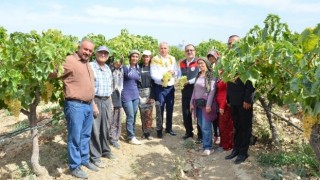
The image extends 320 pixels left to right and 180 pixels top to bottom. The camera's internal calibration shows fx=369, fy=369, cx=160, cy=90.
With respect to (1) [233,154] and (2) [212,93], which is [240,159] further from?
(2) [212,93]

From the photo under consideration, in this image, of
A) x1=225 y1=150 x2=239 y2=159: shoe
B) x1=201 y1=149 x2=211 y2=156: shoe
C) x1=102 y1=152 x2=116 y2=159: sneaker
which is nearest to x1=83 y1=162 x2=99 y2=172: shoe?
x1=102 y1=152 x2=116 y2=159: sneaker

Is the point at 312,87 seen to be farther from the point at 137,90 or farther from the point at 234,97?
the point at 137,90

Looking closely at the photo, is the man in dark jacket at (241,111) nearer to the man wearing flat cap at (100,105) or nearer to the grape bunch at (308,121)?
the grape bunch at (308,121)

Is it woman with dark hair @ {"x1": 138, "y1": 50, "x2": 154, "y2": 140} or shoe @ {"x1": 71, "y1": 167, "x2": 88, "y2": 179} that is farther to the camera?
woman with dark hair @ {"x1": 138, "y1": 50, "x2": 154, "y2": 140}

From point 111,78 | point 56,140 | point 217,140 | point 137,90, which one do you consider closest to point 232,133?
point 217,140

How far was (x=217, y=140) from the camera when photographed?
7.19 metres

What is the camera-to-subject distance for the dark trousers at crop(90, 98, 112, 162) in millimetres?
6020

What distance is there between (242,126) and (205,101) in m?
0.88

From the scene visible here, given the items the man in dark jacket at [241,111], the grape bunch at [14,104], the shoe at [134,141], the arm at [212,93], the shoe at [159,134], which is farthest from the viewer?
the shoe at [159,134]

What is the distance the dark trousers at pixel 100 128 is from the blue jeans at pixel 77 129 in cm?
31

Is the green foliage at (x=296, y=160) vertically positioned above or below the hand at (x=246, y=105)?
below

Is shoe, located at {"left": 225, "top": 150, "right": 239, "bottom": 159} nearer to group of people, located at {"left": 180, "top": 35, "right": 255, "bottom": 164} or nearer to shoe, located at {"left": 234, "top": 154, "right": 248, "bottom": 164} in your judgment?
group of people, located at {"left": 180, "top": 35, "right": 255, "bottom": 164}

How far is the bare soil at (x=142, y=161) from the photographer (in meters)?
5.81

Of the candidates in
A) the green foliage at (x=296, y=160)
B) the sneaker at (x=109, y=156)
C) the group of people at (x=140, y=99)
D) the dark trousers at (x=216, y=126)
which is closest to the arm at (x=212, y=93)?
the group of people at (x=140, y=99)
